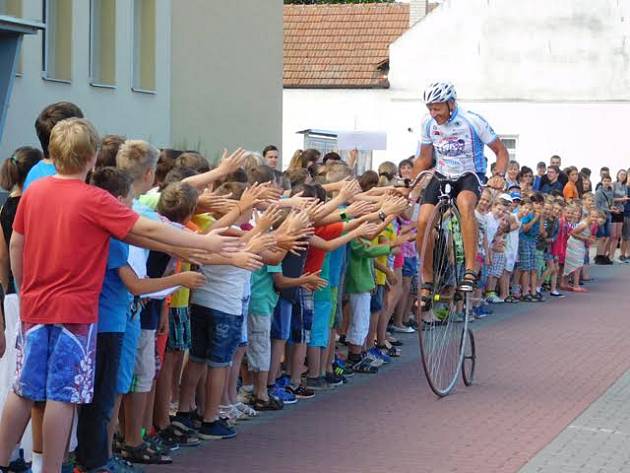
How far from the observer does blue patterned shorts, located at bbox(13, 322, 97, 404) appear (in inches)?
281

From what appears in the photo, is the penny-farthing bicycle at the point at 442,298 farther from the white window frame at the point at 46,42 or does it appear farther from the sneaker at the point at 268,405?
the white window frame at the point at 46,42

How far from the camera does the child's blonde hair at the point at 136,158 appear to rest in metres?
8.47

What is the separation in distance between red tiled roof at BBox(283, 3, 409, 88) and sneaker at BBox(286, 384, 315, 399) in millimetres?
33190

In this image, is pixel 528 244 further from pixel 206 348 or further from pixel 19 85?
pixel 206 348

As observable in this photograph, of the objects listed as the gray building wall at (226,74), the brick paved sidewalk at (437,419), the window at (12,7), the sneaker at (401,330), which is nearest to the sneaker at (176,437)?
the brick paved sidewalk at (437,419)

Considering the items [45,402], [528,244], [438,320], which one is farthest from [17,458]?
[528,244]

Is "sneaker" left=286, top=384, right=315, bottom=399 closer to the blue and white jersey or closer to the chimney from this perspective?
the blue and white jersey

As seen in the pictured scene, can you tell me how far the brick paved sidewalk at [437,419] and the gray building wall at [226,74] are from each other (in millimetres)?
10445

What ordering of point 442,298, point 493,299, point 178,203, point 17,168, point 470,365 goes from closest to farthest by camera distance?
point 17,168, point 178,203, point 442,298, point 470,365, point 493,299

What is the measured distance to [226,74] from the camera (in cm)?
2719

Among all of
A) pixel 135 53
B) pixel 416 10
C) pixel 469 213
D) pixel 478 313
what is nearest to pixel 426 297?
pixel 469 213

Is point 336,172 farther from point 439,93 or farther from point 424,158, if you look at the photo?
point 439,93

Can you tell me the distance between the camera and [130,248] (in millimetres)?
8195

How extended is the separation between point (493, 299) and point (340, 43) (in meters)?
25.8
